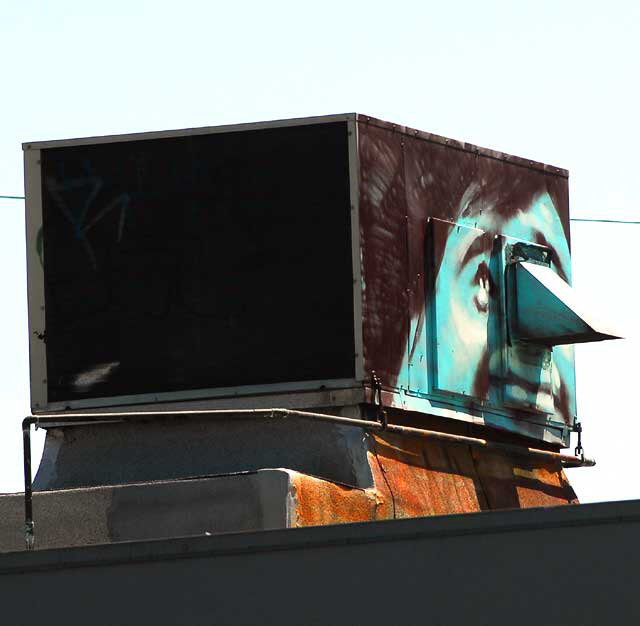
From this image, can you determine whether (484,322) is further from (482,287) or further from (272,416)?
(272,416)

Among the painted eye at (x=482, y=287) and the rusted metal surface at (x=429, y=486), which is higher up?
the painted eye at (x=482, y=287)

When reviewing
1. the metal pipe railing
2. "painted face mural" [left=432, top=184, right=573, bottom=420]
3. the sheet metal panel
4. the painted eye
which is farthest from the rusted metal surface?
the painted eye

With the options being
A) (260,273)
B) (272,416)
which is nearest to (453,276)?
(260,273)

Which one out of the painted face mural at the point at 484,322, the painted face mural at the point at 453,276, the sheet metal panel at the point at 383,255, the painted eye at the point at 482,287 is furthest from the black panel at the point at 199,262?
the painted eye at the point at 482,287

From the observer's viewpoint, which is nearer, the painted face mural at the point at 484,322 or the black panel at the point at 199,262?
the black panel at the point at 199,262

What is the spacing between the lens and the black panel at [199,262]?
49.5 feet

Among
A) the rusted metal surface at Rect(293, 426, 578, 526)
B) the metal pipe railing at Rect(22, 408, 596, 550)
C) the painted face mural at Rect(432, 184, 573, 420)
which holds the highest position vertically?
the painted face mural at Rect(432, 184, 573, 420)

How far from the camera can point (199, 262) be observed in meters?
15.4

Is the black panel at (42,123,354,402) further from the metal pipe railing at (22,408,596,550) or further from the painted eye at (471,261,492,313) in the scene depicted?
the painted eye at (471,261,492,313)

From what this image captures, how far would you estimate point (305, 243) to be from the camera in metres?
15.1

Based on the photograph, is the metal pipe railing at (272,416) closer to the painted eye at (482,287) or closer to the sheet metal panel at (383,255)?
the sheet metal panel at (383,255)

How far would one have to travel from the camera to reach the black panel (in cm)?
1508

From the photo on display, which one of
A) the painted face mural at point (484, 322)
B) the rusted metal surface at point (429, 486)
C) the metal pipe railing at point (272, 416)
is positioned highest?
the painted face mural at point (484, 322)

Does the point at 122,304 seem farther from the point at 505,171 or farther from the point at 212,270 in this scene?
the point at 505,171
